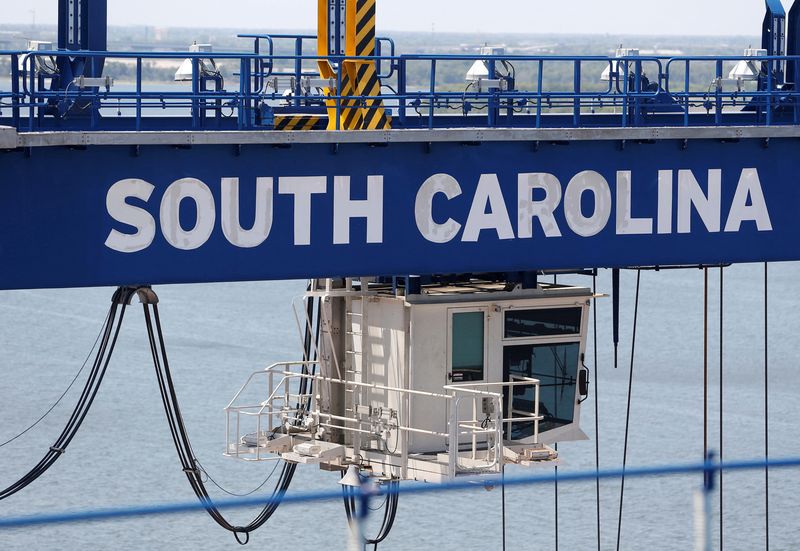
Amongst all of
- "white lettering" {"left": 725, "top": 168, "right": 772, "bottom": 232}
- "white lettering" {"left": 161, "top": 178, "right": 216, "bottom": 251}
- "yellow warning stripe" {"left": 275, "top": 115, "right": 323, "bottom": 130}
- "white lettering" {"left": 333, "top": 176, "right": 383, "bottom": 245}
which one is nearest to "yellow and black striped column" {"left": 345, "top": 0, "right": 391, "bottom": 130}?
"yellow warning stripe" {"left": 275, "top": 115, "right": 323, "bottom": 130}

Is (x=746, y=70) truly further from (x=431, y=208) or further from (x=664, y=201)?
(x=431, y=208)

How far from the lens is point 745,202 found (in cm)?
2102

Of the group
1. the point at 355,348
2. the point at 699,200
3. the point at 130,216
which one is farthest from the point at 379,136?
the point at 355,348

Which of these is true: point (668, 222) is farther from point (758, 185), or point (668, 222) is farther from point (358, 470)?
point (358, 470)

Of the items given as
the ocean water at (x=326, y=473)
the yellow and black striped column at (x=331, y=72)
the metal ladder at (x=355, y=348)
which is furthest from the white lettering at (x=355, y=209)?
the ocean water at (x=326, y=473)

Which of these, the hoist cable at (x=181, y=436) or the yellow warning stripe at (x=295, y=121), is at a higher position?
the yellow warning stripe at (x=295, y=121)

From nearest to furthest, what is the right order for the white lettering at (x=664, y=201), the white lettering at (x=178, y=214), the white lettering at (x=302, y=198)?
the white lettering at (x=178, y=214) < the white lettering at (x=302, y=198) < the white lettering at (x=664, y=201)

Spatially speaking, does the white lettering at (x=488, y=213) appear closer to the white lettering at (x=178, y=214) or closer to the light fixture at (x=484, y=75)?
the light fixture at (x=484, y=75)

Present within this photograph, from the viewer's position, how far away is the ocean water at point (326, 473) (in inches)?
2174

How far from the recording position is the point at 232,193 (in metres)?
18.4

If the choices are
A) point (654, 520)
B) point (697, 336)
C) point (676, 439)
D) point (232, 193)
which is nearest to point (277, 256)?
point (232, 193)

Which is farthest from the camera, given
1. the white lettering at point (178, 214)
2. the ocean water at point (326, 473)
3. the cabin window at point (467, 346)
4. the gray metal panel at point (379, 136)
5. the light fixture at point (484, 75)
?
the ocean water at point (326, 473)

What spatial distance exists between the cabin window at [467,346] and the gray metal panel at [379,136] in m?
4.22

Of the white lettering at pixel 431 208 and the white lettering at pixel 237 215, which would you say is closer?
the white lettering at pixel 237 215
